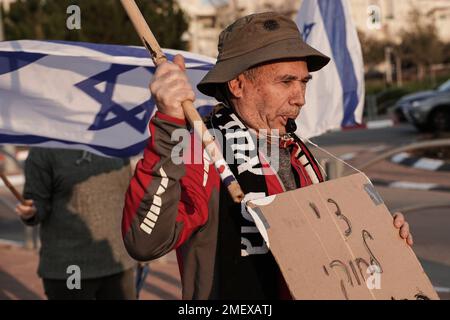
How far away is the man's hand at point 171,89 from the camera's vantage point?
6.36 feet

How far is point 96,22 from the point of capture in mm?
23922

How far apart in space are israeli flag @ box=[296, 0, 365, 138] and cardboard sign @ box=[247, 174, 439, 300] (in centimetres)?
302

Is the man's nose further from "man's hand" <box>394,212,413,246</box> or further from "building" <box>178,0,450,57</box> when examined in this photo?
"building" <box>178,0,450,57</box>

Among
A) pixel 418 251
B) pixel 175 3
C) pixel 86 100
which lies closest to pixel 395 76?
pixel 175 3

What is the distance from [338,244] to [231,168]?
1.15ft

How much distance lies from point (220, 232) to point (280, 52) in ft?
1.74

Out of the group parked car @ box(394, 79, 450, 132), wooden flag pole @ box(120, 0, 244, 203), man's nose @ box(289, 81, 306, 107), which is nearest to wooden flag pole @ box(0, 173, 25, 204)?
man's nose @ box(289, 81, 306, 107)

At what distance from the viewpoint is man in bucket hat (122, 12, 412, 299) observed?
2.03m

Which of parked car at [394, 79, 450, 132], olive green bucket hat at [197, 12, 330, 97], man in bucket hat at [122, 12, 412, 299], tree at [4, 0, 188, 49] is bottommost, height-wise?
parked car at [394, 79, 450, 132]

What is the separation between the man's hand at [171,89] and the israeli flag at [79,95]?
2156 millimetres

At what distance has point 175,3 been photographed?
28.5 meters

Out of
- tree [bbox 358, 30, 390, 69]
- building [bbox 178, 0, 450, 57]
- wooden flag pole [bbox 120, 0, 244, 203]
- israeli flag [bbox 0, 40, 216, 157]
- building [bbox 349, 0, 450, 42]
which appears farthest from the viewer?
tree [bbox 358, 30, 390, 69]

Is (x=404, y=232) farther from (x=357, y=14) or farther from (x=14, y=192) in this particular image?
(x=357, y=14)

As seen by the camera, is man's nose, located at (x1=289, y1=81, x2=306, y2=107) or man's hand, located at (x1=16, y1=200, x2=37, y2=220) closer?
man's nose, located at (x1=289, y1=81, x2=306, y2=107)
